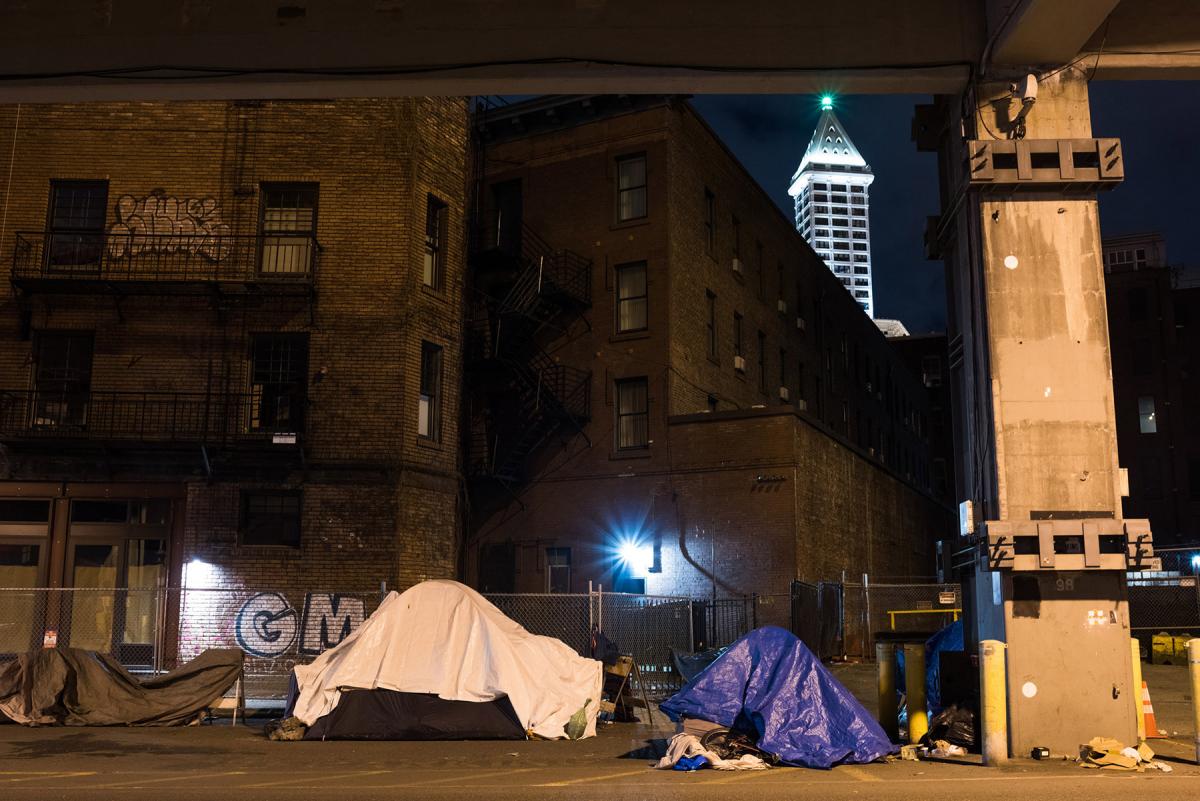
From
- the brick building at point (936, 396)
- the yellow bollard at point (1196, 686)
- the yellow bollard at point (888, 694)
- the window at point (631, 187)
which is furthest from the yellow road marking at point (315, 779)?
the brick building at point (936, 396)

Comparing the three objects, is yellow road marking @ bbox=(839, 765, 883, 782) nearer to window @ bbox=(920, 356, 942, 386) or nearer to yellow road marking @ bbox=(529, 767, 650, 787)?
yellow road marking @ bbox=(529, 767, 650, 787)

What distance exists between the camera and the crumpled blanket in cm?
1120

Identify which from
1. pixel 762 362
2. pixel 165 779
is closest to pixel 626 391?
pixel 762 362

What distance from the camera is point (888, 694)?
13219 millimetres

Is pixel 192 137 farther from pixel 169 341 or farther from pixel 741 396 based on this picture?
pixel 741 396

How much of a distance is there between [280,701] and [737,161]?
2326 cm

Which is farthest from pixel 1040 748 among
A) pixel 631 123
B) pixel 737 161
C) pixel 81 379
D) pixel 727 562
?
pixel 737 161

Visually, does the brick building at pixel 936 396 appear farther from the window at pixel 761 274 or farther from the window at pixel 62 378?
the window at pixel 62 378

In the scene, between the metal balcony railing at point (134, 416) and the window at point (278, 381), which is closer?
the metal balcony railing at point (134, 416)

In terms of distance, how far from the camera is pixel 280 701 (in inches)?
702

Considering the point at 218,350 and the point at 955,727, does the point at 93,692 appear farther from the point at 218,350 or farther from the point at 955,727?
the point at 955,727

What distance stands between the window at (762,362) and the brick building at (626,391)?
1752mm

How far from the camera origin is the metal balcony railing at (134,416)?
2261 cm

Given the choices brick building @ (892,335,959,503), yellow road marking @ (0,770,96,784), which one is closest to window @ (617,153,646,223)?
yellow road marking @ (0,770,96,784)
